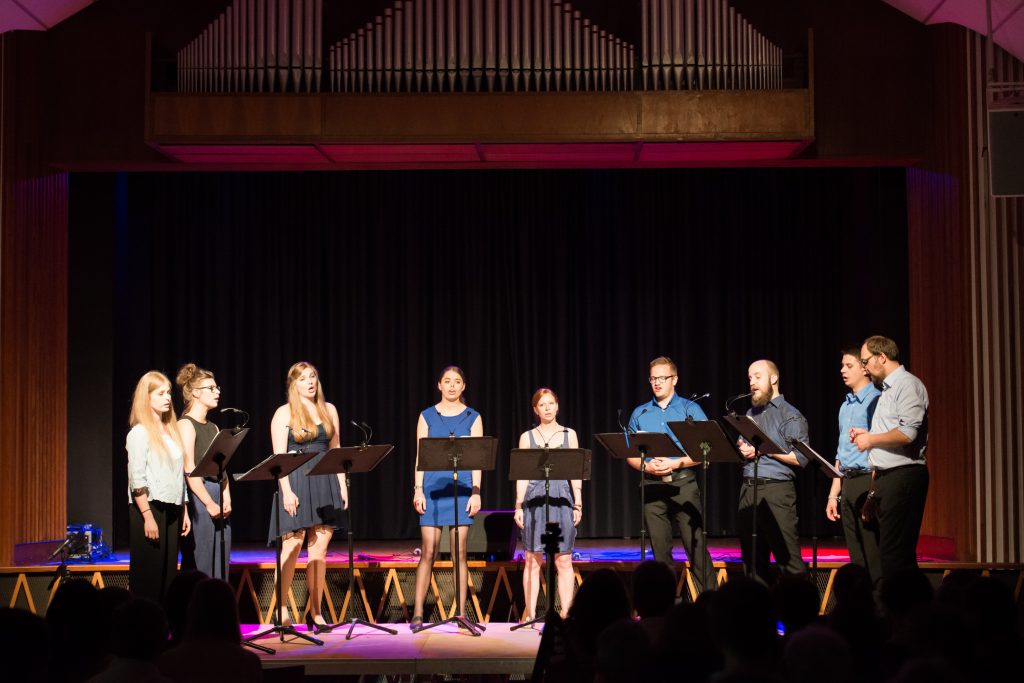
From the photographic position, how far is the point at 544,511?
7.23 meters

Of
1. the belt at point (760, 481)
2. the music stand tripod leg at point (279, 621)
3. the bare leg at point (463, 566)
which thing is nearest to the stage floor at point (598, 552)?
the bare leg at point (463, 566)

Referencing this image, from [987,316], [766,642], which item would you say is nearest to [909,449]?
[987,316]

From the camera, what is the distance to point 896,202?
9.14 metres

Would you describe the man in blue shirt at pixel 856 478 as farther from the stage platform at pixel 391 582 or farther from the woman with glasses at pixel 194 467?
the woman with glasses at pixel 194 467

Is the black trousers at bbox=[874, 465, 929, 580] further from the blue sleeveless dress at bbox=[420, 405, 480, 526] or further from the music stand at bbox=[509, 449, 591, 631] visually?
the blue sleeveless dress at bbox=[420, 405, 480, 526]

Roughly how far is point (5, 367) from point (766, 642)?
693cm

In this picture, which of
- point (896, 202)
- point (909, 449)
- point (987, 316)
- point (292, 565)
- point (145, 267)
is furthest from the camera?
point (145, 267)

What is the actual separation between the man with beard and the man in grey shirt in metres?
0.57

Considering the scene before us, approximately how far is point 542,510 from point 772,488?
1559 millimetres

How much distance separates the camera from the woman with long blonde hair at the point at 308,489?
699 centimetres

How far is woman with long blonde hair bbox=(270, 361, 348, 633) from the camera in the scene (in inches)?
275

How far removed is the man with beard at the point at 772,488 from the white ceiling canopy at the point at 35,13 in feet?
19.5

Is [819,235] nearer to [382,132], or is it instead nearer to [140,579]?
[382,132]

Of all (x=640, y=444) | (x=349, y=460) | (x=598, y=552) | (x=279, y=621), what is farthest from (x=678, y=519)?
(x=279, y=621)
